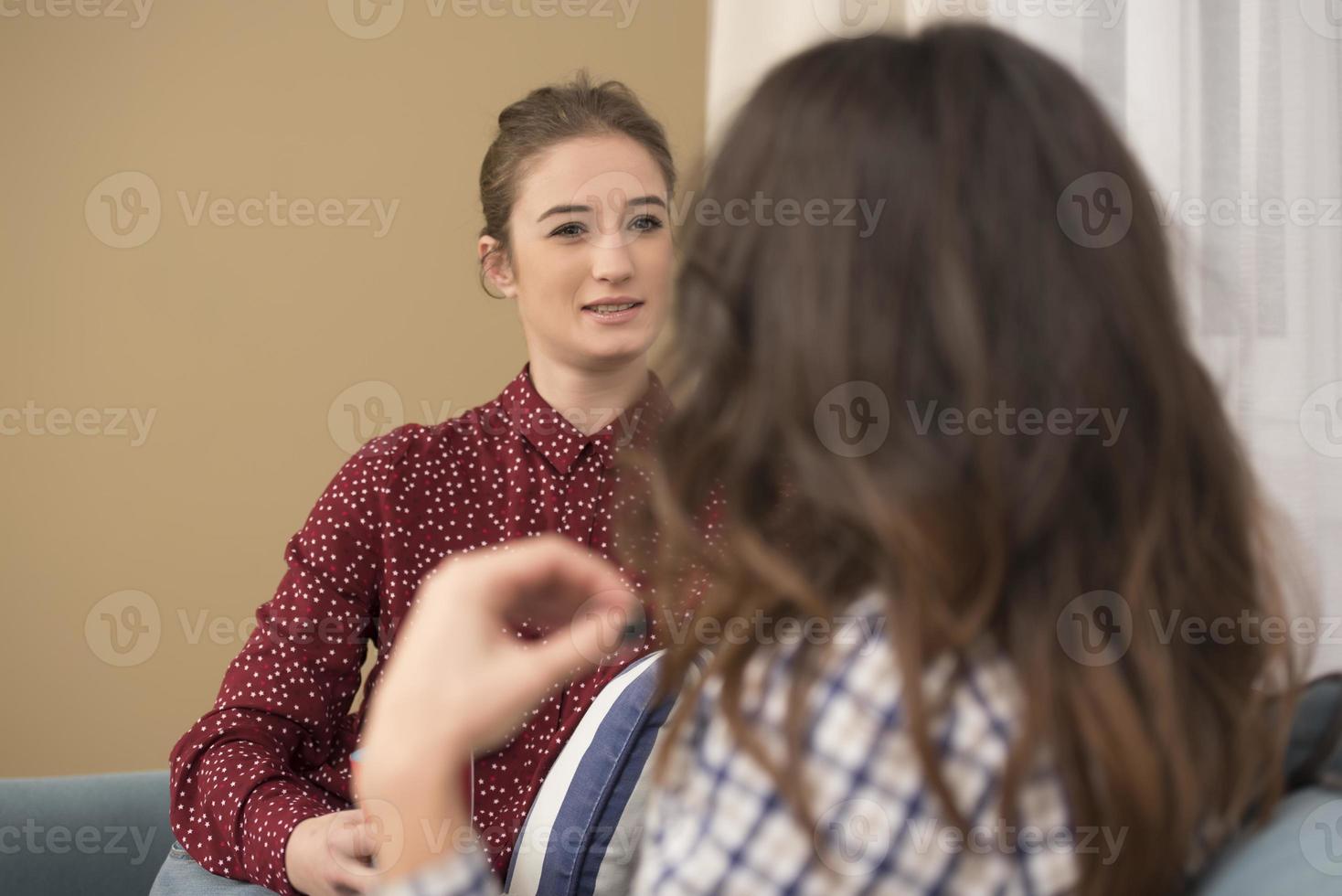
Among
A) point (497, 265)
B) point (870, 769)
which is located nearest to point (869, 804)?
point (870, 769)

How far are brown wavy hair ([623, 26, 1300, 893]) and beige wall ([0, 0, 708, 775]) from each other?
84.2 inches

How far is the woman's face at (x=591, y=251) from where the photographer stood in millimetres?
1627

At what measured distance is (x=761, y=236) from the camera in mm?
725

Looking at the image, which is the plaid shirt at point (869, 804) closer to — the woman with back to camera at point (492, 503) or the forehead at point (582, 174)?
the woman with back to camera at point (492, 503)

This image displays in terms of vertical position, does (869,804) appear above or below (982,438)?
below

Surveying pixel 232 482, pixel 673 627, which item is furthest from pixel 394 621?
pixel 232 482

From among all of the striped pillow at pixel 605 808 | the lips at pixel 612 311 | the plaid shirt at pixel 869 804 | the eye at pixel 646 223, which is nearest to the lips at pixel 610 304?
the lips at pixel 612 311

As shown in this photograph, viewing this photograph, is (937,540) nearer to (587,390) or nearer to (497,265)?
(587,390)

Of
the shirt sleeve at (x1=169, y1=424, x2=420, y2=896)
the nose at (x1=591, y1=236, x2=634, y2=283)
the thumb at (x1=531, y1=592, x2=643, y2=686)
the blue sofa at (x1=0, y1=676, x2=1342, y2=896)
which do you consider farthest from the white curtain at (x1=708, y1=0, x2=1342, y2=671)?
the blue sofa at (x1=0, y1=676, x2=1342, y2=896)

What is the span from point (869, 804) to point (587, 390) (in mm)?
1065

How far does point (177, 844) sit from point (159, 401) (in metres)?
1.49

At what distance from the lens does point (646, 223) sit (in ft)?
5.55

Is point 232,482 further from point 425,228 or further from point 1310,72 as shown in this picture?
point 1310,72

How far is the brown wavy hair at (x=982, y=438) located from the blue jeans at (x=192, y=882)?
86 cm
